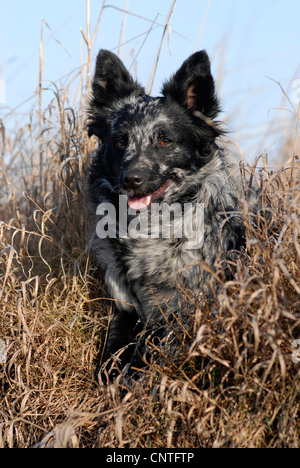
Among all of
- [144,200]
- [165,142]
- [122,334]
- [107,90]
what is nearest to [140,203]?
[144,200]

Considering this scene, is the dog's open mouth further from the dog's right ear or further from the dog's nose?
the dog's right ear

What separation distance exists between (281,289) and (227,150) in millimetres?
1612

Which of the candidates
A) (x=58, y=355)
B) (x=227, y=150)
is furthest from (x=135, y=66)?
(x=58, y=355)

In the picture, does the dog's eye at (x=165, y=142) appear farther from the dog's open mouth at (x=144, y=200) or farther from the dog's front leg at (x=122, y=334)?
the dog's front leg at (x=122, y=334)

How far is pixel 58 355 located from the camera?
3287mm

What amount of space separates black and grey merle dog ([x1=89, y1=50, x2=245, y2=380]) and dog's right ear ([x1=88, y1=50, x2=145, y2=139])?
67 millimetres

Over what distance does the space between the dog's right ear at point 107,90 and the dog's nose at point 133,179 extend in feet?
2.40

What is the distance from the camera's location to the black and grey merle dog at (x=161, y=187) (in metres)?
3.34

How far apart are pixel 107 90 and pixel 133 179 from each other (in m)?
1.06

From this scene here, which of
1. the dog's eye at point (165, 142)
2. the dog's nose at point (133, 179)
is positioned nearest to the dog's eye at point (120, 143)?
the dog's eye at point (165, 142)

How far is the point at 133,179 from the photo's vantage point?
3.25 m

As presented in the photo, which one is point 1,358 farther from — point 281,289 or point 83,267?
point 281,289

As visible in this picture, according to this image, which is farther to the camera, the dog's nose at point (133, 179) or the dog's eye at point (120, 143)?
the dog's eye at point (120, 143)

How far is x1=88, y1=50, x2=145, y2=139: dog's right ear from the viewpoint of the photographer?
12.6 feet
